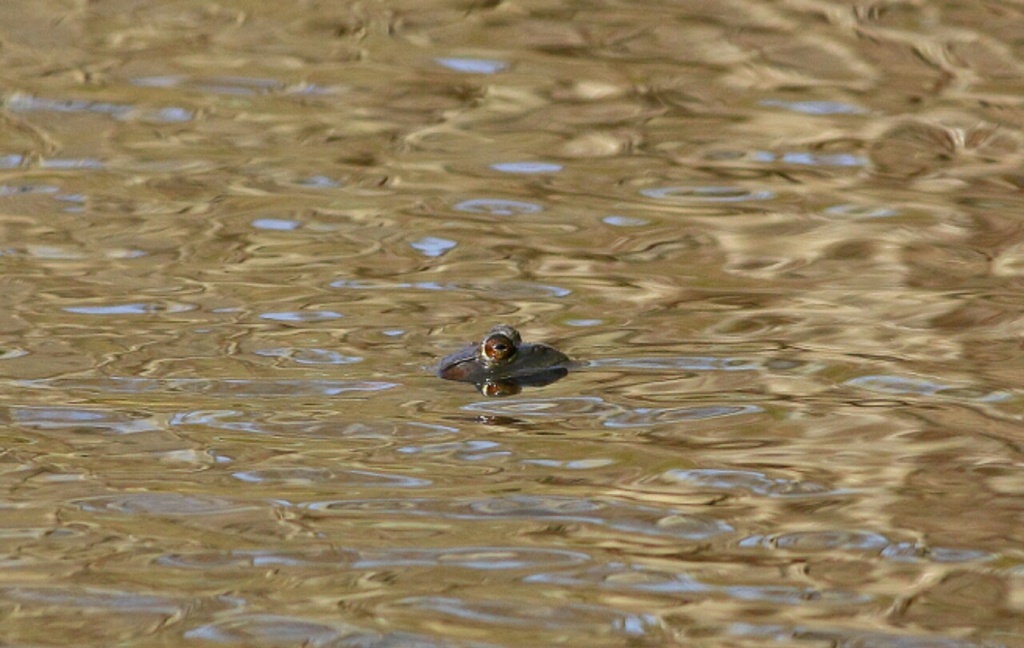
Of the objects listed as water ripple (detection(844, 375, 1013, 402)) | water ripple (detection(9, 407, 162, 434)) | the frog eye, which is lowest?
water ripple (detection(9, 407, 162, 434))

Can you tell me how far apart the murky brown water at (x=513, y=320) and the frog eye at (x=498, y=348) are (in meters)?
0.17

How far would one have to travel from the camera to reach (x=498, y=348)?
17.8 feet

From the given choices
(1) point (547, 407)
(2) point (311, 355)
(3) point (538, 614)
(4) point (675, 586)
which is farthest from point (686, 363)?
(3) point (538, 614)

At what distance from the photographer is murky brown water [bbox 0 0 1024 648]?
4.18m

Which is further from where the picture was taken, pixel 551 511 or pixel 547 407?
pixel 547 407

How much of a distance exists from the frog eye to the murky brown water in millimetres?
167

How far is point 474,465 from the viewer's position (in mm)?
4863

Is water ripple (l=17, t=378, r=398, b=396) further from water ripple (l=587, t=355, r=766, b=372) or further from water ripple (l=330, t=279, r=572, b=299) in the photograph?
water ripple (l=330, t=279, r=572, b=299)

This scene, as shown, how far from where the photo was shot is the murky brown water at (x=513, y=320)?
13.7 feet

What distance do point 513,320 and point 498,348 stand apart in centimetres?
66

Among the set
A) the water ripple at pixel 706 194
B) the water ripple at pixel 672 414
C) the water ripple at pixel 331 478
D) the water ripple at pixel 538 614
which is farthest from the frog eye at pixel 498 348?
the water ripple at pixel 706 194

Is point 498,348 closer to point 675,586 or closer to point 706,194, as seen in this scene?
point 675,586

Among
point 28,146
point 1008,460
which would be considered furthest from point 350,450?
point 28,146

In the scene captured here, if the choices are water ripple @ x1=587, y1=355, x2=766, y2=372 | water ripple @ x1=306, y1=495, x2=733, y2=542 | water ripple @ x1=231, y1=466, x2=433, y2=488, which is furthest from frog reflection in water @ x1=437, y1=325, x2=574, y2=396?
water ripple @ x1=306, y1=495, x2=733, y2=542
